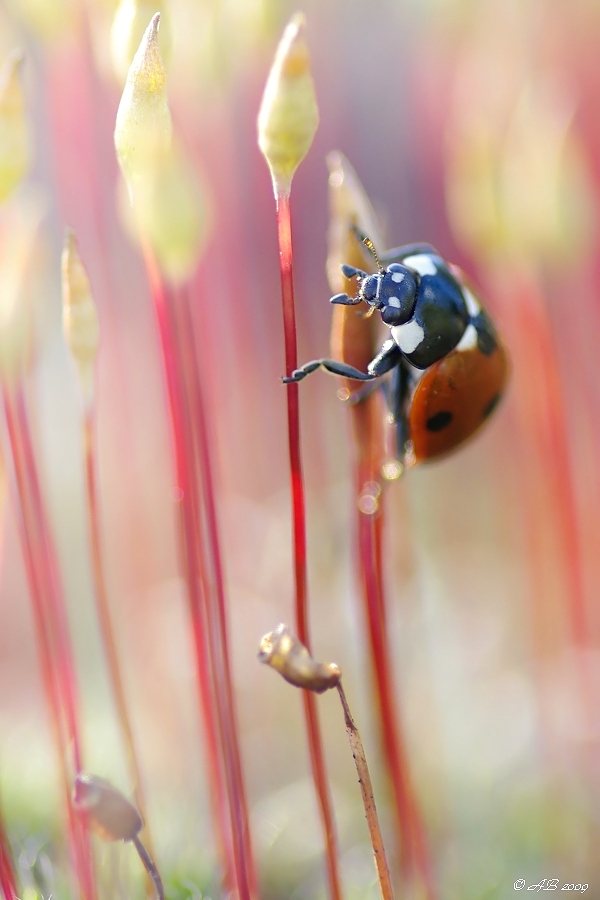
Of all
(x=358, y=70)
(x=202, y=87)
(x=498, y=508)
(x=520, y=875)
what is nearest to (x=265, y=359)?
(x=498, y=508)

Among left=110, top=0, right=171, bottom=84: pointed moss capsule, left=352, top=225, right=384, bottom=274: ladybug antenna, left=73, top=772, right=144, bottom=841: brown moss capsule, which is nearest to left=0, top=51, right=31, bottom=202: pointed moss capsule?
left=110, top=0, right=171, bottom=84: pointed moss capsule

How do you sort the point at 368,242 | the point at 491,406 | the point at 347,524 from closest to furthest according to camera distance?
the point at 368,242 → the point at 491,406 → the point at 347,524

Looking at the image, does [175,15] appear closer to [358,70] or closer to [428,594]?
[428,594]

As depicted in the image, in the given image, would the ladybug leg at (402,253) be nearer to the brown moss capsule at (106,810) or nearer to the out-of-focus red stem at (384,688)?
the out-of-focus red stem at (384,688)

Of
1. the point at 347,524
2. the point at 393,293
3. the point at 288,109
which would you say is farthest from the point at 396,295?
the point at 347,524

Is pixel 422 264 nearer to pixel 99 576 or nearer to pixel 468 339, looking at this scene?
pixel 468 339

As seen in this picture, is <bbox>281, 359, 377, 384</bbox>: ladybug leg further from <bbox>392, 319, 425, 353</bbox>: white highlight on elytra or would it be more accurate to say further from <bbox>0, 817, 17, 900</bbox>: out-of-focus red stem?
<bbox>0, 817, 17, 900</bbox>: out-of-focus red stem
